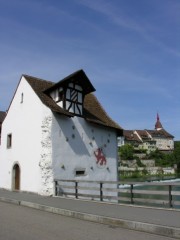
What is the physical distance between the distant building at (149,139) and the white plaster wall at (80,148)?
349 ft

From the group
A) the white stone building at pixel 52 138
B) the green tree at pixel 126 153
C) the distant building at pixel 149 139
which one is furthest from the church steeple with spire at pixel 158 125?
the white stone building at pixel 52 138

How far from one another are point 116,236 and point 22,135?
1606 cm

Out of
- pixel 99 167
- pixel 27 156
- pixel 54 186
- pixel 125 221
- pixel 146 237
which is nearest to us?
pixel 146 237

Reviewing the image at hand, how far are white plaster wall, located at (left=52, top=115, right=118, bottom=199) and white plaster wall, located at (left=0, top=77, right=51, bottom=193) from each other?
1.09 m

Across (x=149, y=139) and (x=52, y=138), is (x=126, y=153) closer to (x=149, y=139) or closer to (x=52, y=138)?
(x=149, y=139)

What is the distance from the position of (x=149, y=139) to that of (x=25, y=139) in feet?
430

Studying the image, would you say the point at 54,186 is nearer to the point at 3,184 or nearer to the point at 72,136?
the point at 72,136

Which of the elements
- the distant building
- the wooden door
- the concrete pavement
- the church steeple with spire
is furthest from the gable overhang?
the church steeple with spire

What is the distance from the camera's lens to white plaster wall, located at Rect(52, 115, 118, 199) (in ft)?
70.7

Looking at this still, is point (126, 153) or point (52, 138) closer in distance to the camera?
point (52, 138)

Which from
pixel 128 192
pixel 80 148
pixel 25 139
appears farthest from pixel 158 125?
pixel 128 192

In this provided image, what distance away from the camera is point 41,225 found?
9.84 metres

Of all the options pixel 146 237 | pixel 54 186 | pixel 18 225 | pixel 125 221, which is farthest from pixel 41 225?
pixel 54 186

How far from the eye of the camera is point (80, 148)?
23156mm
